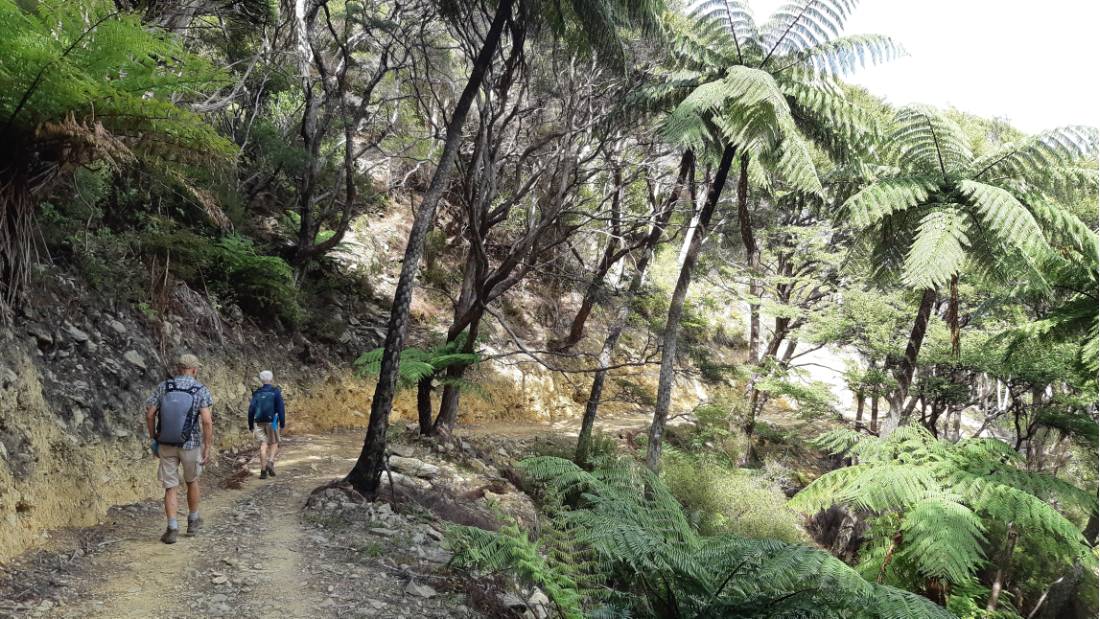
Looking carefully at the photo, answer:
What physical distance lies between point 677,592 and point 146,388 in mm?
5793

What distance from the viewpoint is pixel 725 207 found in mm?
15852

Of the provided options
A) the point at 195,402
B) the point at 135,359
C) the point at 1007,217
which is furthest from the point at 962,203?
the point at 135,359

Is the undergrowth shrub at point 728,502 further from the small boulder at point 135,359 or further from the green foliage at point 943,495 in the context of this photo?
the small boulder at point 135,359

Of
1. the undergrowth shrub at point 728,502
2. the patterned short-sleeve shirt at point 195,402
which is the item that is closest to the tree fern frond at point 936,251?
the undergrowth shrub at point 728,502

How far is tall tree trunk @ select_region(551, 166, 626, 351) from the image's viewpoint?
11154 mm

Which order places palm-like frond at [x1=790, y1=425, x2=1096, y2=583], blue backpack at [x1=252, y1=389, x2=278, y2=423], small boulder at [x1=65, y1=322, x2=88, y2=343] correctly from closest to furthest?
palm-like frond at [x1=790, y1=425, x2=1096, y2=583], small boulder at [x1=65, y1=322, x2=88, y2=343], blue backpack at [x1=252, y1=389, x2=278, y2=423]

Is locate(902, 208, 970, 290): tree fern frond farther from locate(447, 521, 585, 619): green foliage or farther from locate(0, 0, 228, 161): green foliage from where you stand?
locate(0, 0, 228, 161): green foliage

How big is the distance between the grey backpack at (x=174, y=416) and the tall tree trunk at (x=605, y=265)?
618 cm

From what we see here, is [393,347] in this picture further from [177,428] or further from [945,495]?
[945,495]

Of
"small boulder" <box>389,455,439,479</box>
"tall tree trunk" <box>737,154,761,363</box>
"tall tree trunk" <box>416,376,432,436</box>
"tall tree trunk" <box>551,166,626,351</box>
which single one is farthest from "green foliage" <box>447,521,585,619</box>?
"tall tree trunk" <box>737,154,761,363</box>

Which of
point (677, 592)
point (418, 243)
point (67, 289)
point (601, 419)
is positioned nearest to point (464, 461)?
point (418, 243)

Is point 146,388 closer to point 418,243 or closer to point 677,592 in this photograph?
point 418,243

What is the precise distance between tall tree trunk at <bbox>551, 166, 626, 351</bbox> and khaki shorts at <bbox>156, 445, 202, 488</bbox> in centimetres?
626

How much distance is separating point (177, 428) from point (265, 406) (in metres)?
2.41
